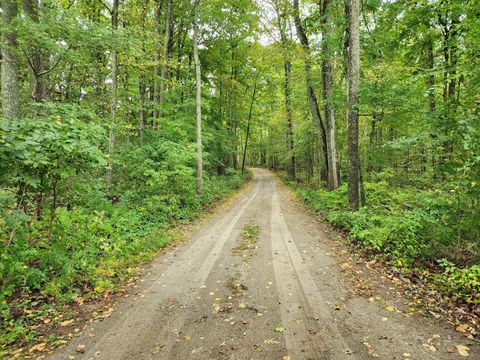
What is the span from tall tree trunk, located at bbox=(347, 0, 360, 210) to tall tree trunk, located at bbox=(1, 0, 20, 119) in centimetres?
1011

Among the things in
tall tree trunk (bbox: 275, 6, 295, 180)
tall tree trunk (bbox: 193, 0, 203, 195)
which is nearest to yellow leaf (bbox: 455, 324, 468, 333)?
tall tree trunk (bbox: 193, 0, 203, 195)

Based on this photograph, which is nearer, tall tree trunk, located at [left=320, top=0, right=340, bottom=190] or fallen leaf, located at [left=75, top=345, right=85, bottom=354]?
fallen leaf, located at [left=75, top=345, right=85, bottom=354]

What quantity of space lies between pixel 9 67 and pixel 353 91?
34.4ft

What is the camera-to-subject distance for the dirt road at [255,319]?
350 centimetres

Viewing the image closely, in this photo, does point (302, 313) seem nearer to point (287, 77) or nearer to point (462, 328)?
point (462, 328)

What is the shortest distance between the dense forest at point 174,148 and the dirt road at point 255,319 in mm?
1096

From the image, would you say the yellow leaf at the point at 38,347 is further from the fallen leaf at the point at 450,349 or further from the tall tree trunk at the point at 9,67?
the tall tree trunk at the point at 9,67

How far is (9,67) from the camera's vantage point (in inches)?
286

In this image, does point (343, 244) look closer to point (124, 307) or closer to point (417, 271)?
point (417, 271)

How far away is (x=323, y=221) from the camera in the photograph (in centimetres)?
1060

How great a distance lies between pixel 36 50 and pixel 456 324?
37.2 ft

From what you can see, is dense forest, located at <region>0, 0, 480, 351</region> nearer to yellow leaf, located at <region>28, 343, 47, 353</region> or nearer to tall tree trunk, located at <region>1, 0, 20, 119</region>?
tall tree trunk, located at <region>1, 0, 20, 119</region>

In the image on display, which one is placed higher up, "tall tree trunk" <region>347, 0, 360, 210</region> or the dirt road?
"tall tree trunk" <region>347, 0, 360, 210</region>

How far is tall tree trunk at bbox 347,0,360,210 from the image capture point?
29.8 feet
